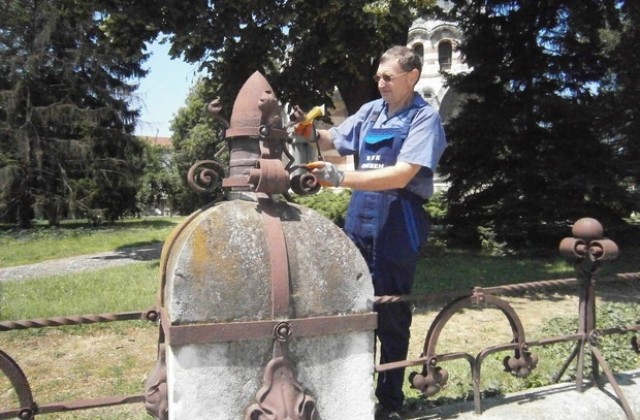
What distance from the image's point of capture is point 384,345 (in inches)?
111

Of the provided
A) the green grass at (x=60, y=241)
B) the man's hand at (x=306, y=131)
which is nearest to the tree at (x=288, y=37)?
the man's hand at (x=306, y=131)

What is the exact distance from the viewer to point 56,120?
69.9ft

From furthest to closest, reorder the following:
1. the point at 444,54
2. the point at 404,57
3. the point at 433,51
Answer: the point at 444,54, the point at 433,51, the point at 404,57

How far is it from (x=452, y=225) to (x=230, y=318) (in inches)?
450

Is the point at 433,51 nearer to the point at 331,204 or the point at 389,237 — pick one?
the point at 331,204

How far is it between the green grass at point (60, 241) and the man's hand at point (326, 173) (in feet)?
40.1

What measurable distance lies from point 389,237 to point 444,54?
3225 centimetres

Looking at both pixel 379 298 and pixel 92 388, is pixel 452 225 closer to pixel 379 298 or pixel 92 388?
pixel 92 388

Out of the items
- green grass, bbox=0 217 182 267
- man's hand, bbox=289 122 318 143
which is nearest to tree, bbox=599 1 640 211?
man's hand, bbox=289 122 318 143

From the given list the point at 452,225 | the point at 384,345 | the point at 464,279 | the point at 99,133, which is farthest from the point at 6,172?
the point at 384,345

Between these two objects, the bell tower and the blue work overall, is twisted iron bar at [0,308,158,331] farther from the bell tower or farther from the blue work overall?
the bell tower

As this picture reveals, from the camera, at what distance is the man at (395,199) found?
2.61 meters

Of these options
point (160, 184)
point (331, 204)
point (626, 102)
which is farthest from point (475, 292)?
point (160, 184)

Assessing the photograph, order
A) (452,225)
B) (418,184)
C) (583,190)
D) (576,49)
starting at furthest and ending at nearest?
1. (452,225)
2. (576,49)
3. (583,190)
4. (418,184)
